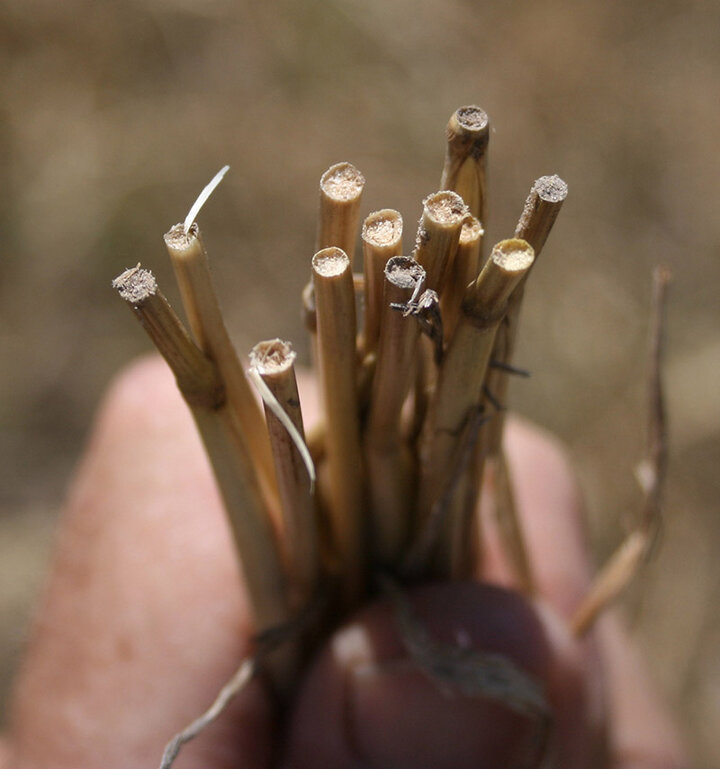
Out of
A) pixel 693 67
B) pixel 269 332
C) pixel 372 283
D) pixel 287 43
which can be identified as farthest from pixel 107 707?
pixel 693 67

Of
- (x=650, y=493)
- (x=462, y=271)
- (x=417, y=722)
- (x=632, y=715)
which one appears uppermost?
(x=462, y=271)

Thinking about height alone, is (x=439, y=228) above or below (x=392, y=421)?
above

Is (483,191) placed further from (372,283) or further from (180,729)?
(180,729)

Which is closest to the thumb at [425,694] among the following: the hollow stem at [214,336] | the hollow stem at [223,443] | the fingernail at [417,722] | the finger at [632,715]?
the fingernail at [417,722]

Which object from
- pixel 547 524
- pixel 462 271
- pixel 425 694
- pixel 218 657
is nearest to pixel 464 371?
pixel 462 271

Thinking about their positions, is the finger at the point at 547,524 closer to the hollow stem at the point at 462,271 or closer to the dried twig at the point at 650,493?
the dried twig at the point at 650,493

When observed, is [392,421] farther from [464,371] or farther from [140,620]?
[140,620]

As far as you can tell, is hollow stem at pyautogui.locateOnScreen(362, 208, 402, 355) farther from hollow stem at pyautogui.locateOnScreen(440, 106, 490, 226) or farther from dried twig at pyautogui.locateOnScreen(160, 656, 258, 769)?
dried twig at pyautogui.locateOnScreen(160, 656, 258, 769)

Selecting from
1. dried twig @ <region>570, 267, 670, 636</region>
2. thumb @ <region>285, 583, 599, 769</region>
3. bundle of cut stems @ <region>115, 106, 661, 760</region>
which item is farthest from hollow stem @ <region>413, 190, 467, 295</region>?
thumb @ <region>285, 583, 599, 769</region>

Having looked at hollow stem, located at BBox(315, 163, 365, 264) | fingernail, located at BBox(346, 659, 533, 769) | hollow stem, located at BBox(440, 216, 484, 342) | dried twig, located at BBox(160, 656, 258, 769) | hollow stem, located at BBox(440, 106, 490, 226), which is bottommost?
fingernail, located at BBox(346, 659, 533, 769)
